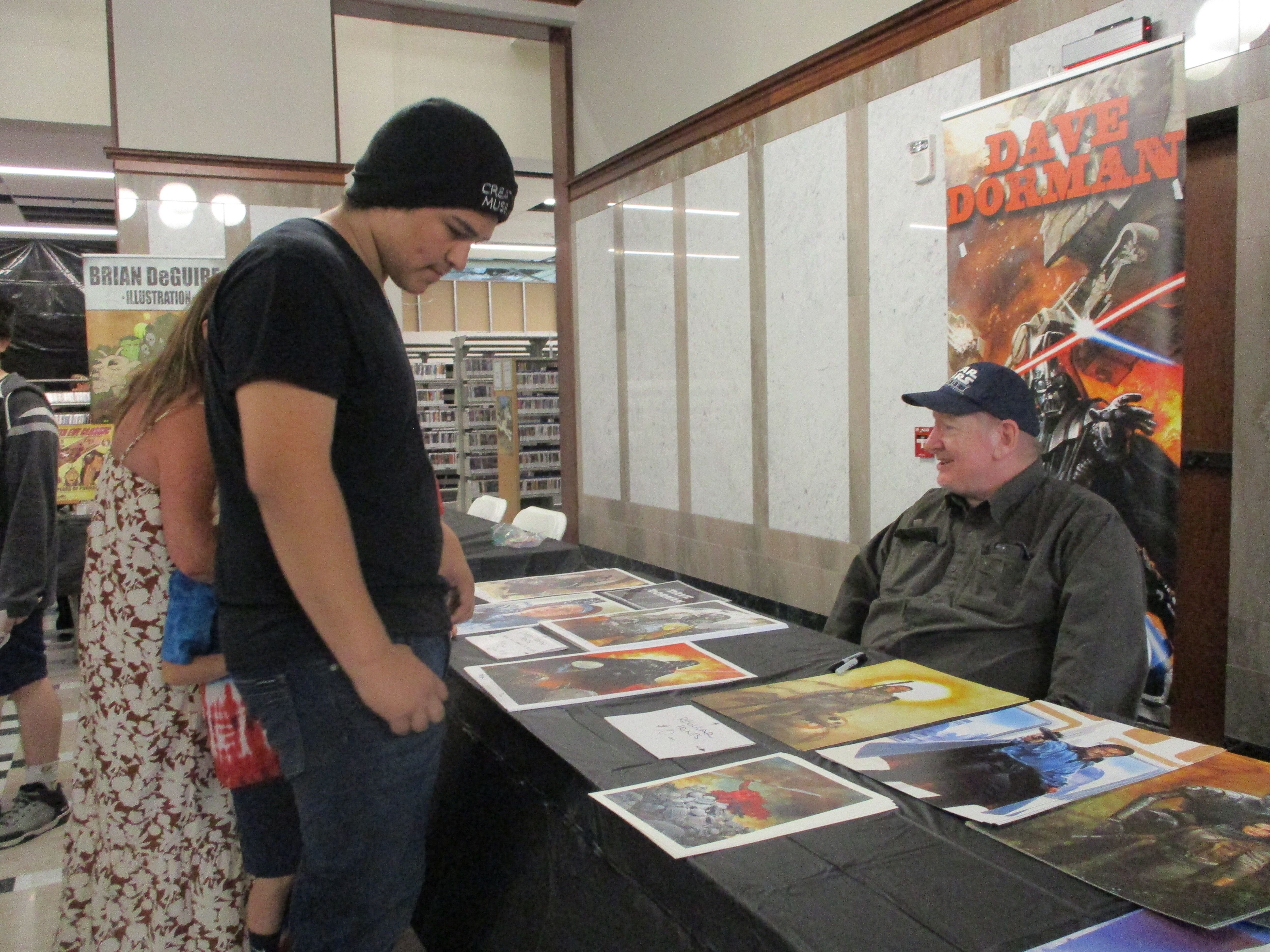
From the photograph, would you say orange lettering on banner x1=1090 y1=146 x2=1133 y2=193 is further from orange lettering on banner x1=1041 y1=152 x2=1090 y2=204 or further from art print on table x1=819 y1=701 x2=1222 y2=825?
art print on table x1=819 y1=701 x2=1222 y2=825

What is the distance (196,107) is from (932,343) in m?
4.77

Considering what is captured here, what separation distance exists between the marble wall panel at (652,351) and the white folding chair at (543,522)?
Result: 1373 mm

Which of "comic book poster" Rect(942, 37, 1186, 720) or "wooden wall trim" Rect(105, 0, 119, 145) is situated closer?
"comic book poster" Rect(942, 37, 1186, 720)

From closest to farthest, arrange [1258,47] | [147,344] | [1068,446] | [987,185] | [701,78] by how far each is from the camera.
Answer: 1. [1258,47]
2. [1068,446]
3. [987,185]
4. [147,344]
5. [701,78]

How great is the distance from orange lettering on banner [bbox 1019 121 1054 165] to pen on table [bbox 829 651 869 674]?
67.9 inches

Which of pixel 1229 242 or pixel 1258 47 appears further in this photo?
pixel 1229 242

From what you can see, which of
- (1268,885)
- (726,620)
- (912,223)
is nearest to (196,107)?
(912,223)

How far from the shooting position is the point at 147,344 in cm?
460

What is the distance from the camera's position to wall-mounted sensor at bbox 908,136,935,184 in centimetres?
349

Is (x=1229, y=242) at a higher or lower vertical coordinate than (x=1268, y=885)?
higher

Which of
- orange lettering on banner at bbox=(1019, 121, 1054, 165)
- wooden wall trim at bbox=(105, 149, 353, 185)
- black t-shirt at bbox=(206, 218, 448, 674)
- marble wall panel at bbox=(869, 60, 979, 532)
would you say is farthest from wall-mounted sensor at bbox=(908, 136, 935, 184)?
wooden wall trim at bbox=(105, 149, 353, 185)

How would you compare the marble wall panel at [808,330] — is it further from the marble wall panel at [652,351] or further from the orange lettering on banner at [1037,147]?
the orange lettering on banner at [1037,147]

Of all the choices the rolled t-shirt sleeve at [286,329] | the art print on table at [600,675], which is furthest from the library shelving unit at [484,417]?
the rolled t-shirt sleeve at [286,329]

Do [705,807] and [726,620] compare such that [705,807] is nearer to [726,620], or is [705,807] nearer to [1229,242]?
[726,620]
